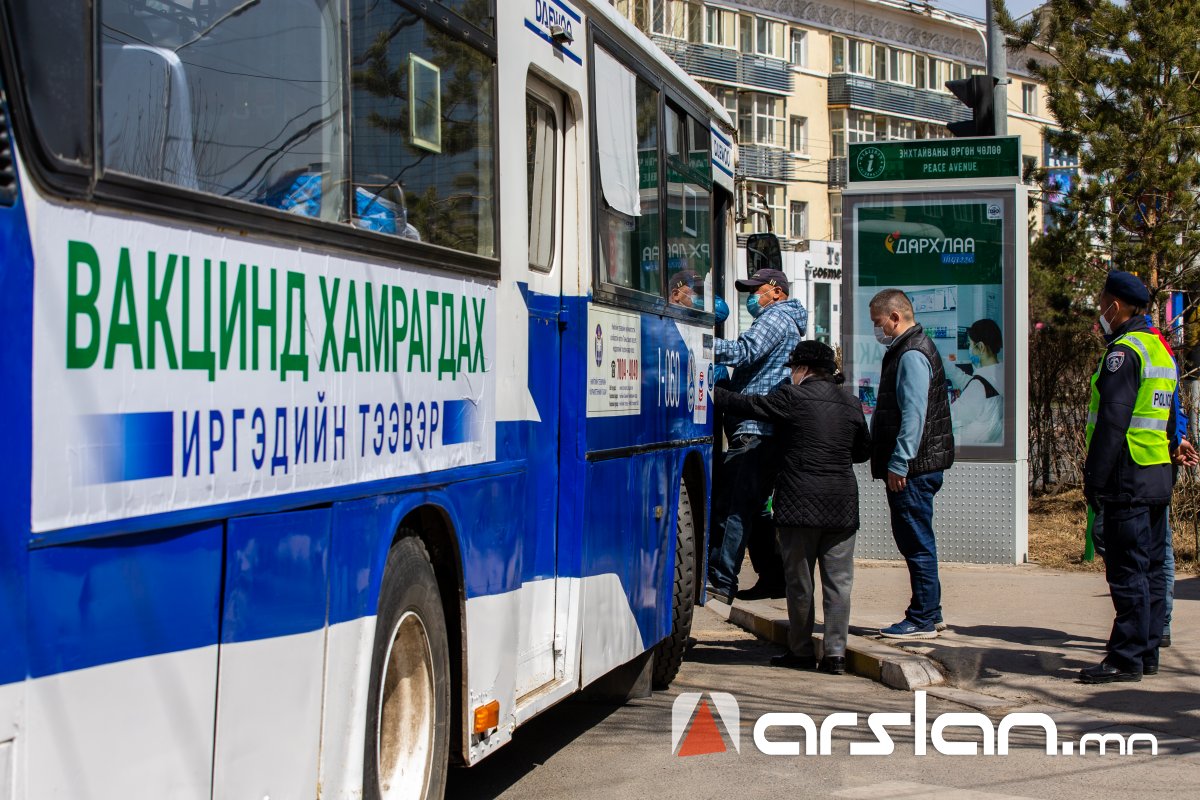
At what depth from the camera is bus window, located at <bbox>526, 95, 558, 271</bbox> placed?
6203 millimetres

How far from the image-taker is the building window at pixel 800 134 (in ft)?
208

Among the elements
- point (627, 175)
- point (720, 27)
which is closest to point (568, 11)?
point (627, 175)

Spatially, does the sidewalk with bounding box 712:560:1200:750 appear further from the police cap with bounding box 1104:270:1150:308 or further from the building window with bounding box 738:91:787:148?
the building window with bounding box 738:91:787:148

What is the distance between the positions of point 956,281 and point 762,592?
4.90 m

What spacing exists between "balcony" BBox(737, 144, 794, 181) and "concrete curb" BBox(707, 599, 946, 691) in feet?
170

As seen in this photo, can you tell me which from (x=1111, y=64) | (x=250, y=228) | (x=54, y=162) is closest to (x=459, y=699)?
(x=250, y=228)

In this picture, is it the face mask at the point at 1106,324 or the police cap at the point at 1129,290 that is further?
the face mask at the point at 1106,324

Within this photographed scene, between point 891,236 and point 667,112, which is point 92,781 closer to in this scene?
point 667,112

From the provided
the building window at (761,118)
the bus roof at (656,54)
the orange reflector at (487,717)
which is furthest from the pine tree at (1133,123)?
the building window at (761,118)

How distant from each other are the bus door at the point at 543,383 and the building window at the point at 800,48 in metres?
56.4

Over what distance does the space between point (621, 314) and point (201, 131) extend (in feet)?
12.1

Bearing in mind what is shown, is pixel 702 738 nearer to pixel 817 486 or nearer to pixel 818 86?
pixel 817 486

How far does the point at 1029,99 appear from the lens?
2869 inches

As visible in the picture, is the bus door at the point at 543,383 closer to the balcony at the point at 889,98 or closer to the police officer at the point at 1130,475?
the police officer at the point at 1130,475
